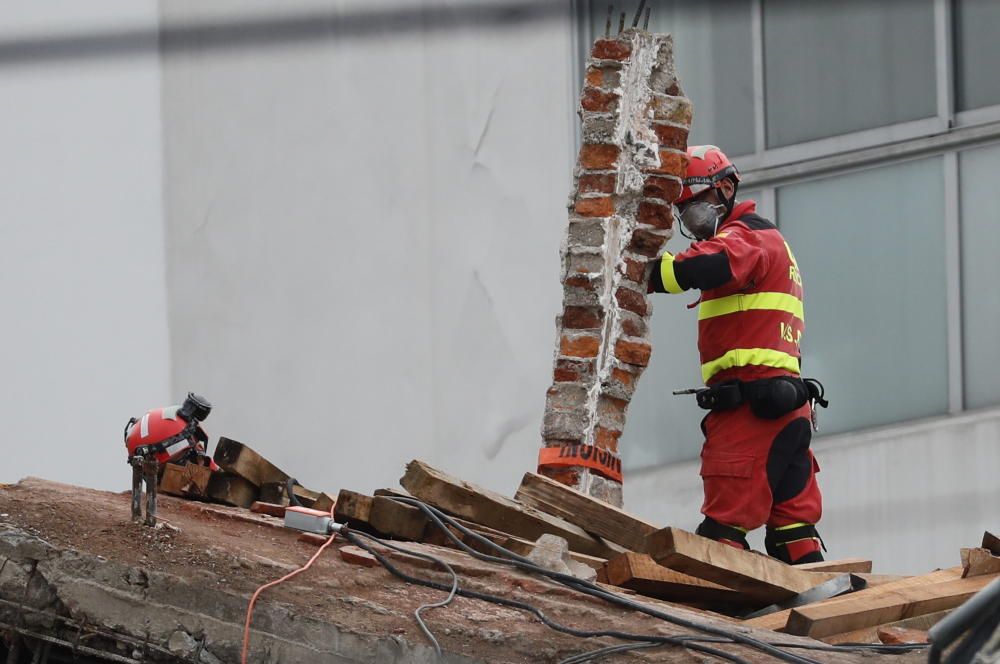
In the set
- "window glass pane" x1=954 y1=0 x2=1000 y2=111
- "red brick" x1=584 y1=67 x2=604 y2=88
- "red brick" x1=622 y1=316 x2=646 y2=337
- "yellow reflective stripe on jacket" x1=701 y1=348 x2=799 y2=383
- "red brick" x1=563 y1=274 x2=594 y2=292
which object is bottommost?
"yellow reflective stripe on jacket" x1=701 y1=348 x2=799 y2=383

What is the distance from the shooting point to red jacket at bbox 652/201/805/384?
541 cm

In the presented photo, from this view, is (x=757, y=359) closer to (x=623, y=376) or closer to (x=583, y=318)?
(x=623, y=376)

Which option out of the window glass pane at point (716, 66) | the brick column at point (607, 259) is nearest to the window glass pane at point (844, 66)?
the window glass pane at point (716, 66)

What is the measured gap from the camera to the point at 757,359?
18.0 feet

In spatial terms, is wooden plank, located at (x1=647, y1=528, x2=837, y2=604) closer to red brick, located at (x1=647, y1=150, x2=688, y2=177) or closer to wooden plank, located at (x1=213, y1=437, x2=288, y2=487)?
wooden plank, located at (x1=213, y1=437, x2=288, y2=487)

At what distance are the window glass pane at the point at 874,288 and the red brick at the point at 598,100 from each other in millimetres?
3380

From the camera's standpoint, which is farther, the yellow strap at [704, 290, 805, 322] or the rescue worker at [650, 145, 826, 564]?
the yellow strap at [704, 290, 805, 322]

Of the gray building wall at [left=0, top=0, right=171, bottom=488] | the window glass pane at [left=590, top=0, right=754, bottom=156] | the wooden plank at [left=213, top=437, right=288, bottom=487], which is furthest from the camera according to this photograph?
the gray building wall at [left=0, top=0, right=171, bottom=488]

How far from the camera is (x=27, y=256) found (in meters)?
9.61

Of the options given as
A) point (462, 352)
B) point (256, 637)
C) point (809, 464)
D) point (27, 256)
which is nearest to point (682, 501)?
point (462, 352)

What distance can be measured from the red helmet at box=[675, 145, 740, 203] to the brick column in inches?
1.9

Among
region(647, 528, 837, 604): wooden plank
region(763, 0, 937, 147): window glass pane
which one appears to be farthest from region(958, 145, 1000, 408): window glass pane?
region(647, 528, 837, 604): wooden plank

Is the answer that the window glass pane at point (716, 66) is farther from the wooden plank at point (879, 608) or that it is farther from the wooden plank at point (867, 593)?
the wooden plank at point (879, 608)

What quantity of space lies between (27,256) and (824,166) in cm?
483
